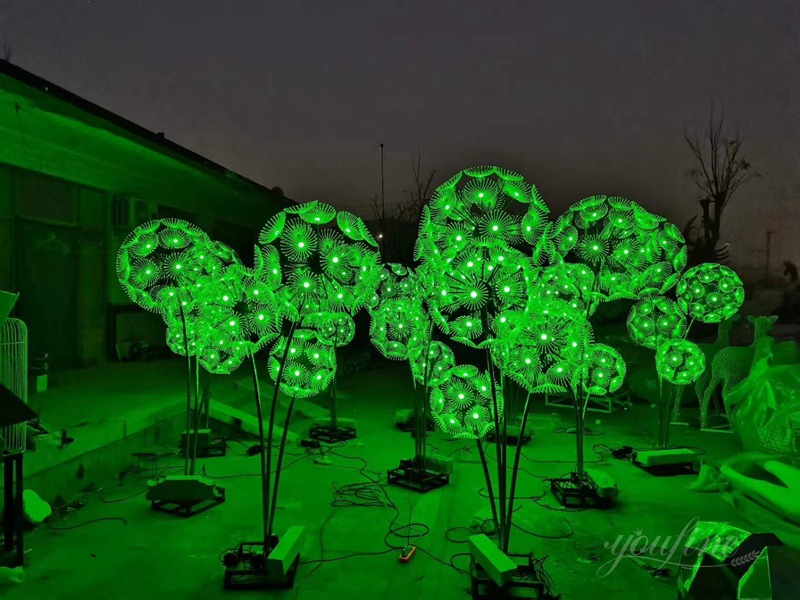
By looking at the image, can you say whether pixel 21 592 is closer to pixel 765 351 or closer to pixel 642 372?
pixel 765 351

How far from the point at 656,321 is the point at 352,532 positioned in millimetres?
3937

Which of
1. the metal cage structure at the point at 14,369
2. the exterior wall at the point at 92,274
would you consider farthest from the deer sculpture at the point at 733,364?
the exterior wall at the point at 92,274

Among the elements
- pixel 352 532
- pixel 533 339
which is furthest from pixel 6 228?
→ pixel 533 339

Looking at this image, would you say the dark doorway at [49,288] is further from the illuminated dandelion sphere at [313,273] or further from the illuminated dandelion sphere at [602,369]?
the illuminated dandelion sphere at [602,369]

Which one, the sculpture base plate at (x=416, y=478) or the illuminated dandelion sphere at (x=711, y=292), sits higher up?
the illuminated dandelion sphere at (x=711, y=292)

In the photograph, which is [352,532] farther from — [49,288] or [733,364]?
[49,288]

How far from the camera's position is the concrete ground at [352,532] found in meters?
3.51

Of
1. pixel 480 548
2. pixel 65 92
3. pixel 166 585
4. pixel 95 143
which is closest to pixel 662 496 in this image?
pixel 480 548

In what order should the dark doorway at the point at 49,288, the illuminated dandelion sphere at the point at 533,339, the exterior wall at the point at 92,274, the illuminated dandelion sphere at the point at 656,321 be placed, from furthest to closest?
1. the exterior wall at the point at 92,274
2. the dark doorway at the point at 49,288
3. the illuminated dandelion sphere at the point at 656,321
4. the illuminated dandelion sphere at the point at 533,339

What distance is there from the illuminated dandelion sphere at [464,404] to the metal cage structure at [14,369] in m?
3.08

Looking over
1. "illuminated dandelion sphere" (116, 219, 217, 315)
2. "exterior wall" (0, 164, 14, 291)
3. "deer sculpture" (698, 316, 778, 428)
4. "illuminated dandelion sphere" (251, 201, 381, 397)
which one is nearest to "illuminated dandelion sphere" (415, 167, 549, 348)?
"illuminated dandelion sphere" (251, 201, 381, 397)

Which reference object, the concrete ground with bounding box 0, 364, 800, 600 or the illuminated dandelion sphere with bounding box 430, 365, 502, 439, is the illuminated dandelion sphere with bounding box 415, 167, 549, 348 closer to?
the illuminated dandelion sphere with bounding box 430, 365, 502, 439

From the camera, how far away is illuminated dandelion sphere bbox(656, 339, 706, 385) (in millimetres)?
6031

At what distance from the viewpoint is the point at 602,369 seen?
538cm
